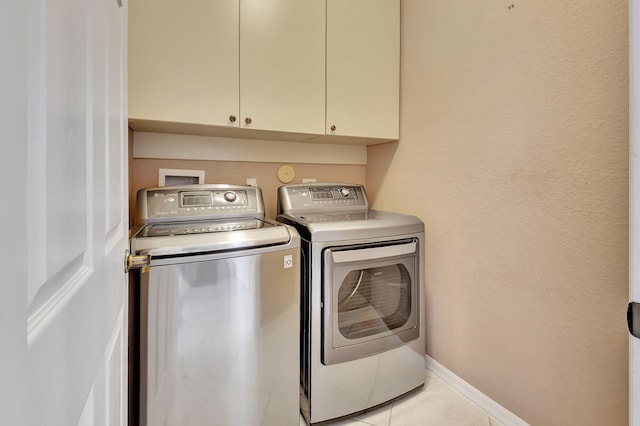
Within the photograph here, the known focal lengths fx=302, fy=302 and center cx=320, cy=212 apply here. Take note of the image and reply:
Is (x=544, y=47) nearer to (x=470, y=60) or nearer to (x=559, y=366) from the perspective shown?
(x=470, y=60)

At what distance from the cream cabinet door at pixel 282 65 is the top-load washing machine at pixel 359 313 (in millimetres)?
551

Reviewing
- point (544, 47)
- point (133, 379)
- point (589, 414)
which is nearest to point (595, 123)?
point (544, 47)

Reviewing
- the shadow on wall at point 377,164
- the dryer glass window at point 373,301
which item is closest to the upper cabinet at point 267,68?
the shadow on wall at point 377,164

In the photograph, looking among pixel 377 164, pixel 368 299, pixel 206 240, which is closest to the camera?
pixel 206 240

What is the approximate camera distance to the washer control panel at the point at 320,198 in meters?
1.79

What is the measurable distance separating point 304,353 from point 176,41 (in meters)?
1.57

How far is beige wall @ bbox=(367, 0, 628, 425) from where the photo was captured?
3.37 feet

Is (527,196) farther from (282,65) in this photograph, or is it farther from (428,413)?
(282,65)

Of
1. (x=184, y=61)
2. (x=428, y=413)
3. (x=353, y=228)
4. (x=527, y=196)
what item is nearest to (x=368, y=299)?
(x=353, y=228)

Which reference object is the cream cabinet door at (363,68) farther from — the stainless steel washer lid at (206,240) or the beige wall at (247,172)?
the stainless steel washer lid at (206,240)

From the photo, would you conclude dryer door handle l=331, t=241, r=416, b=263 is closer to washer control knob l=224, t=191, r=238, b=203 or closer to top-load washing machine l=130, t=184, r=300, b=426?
top-load washing machine l=130, t=184, r=300, b=426

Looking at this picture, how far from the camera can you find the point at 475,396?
150 centimetres

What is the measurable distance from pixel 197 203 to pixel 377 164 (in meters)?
1.27

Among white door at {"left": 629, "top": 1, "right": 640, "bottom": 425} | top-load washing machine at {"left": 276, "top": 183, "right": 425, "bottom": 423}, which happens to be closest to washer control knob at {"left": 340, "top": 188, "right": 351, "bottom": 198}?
top-load washing machine at {"left": 276, "top": 183, "right": 425, "bottom": 423}
